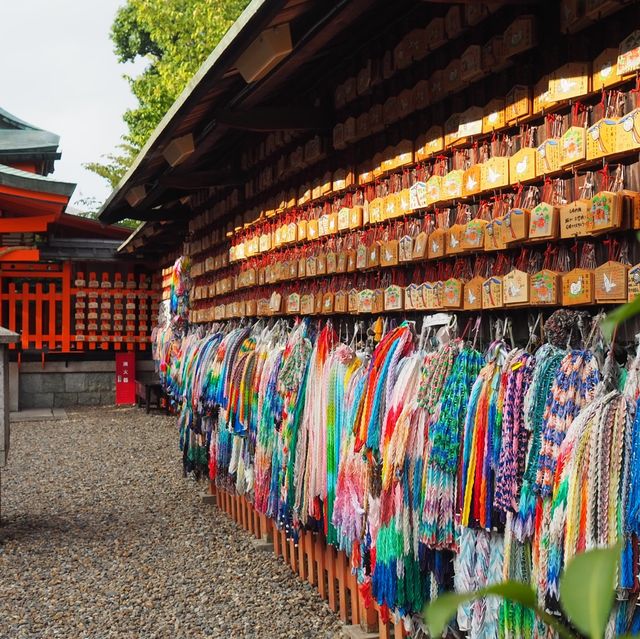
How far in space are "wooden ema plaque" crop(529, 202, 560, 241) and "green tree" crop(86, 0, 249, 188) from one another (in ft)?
53.2

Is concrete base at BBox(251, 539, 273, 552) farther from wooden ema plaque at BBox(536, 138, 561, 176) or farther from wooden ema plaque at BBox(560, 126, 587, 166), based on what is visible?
wooden ema plaque at BBox(560, 126, 587, 166)

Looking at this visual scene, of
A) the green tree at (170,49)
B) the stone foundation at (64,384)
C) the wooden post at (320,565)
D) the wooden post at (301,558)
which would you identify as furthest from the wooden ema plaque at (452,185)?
the green tree at (170,49)

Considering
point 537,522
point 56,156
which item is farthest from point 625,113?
point 56,156

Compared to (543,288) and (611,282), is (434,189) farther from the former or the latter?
(611,282)

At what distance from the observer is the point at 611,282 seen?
2.39 metres

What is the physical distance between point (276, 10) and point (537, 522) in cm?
199

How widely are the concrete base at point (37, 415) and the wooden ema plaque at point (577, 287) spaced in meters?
12.5

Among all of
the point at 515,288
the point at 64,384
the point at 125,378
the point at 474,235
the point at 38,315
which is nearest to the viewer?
the point at 515,288

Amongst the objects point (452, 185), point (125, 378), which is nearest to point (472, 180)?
point (452, 185)

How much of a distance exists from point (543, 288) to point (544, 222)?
21 centimetres

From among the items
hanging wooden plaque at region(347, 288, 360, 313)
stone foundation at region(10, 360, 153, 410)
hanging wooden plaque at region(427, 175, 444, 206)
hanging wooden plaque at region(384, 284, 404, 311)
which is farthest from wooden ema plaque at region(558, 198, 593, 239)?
stone foundation at region(10, 360, 153, 410)

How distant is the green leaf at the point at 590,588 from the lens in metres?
0.51

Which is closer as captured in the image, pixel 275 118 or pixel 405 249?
pixel 405 249

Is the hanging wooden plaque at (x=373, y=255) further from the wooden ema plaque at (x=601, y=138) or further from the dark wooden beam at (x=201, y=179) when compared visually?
the dark wooden beam at (x=201, y=179)
